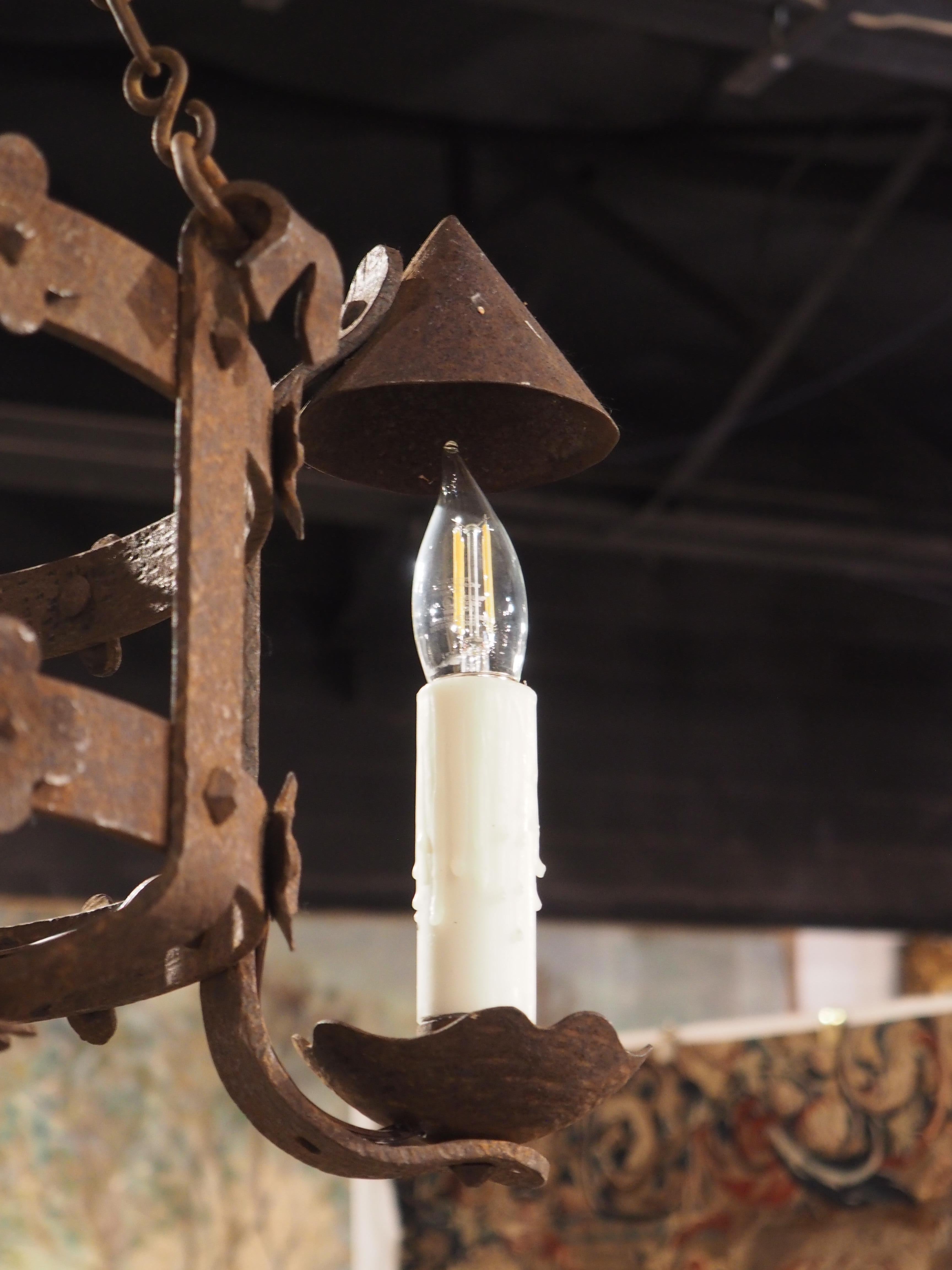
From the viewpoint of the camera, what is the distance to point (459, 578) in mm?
747

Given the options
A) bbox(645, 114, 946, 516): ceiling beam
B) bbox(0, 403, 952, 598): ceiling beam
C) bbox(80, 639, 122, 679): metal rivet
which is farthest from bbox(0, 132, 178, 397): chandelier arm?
bbox(0, 403, 952, 598): ceiling beam

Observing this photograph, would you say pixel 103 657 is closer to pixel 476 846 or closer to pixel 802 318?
pixel 476 846

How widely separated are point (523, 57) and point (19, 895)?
2.26 metres

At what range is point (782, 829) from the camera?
468 cm

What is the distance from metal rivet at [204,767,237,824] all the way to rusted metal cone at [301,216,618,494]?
24 cm

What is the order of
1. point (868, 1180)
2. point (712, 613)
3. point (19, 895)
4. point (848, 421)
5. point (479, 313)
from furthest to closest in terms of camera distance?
1. point (712, 613)
2. point (848, 421)
3. point (19, 895)
4. point (868, 1180)
5. point (479, 313)

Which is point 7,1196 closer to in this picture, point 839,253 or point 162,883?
point 839,253

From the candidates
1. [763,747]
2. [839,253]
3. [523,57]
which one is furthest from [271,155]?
[763,747]

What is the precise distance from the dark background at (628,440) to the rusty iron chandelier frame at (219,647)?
184cm

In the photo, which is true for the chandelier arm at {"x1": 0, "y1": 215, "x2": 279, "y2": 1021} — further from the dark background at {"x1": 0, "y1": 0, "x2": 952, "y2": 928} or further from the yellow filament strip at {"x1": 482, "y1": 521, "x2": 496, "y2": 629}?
the dark background at {"x1": 0, "y1": 0, "x2": 952, "y2": 928}

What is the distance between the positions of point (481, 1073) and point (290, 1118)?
70 mm

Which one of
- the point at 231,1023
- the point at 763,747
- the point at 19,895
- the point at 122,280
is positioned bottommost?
the point at 231,1023

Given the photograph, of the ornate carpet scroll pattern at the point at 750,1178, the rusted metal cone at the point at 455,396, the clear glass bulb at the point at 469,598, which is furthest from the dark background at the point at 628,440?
the clear glass bulb at the point at 469,598

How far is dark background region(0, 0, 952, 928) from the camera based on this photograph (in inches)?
121
